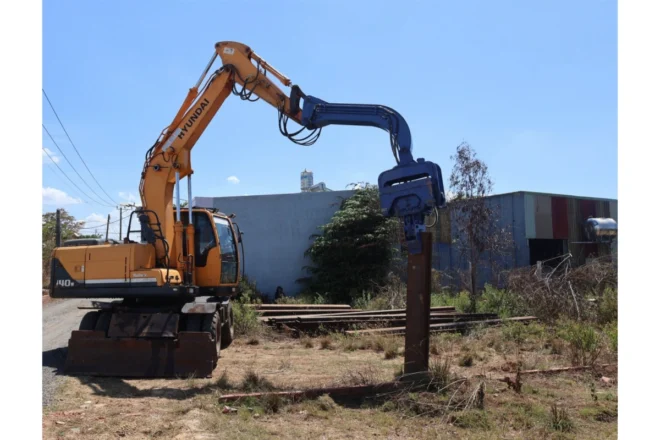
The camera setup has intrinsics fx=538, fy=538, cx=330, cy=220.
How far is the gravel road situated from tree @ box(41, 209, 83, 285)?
5.09 m

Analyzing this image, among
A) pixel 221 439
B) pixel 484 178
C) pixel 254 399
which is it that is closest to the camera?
pixel 221 439

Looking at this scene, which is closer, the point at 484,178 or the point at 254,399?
the point at 254,399

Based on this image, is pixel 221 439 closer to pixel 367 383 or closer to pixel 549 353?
pixel 367 383

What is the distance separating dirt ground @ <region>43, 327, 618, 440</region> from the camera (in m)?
5.83

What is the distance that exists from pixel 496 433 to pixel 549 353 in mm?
5299

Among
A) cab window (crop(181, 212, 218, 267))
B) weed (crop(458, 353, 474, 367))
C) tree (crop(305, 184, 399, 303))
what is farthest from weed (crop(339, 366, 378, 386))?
tree (crop(305, 184, 399, 303))

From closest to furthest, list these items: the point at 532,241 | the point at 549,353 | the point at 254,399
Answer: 1. the point at 254,399
2. the point at 549,353
3. the point at 532,241

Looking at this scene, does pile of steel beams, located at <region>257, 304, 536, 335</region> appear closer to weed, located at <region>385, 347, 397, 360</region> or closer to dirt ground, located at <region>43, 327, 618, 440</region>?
weed, located at <region>385, 347, 397, 360</region>

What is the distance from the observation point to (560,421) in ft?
19.1

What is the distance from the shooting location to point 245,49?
Answer: 9734 millimetres

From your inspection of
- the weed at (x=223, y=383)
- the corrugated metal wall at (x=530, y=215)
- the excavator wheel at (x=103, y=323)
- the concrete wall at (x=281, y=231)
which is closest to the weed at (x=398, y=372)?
the weed at (x=223, y=383)

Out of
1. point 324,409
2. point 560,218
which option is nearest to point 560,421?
point 324,409

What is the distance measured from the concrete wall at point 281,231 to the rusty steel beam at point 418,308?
15.6 meters

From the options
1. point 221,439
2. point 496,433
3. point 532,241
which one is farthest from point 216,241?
point 532,241
